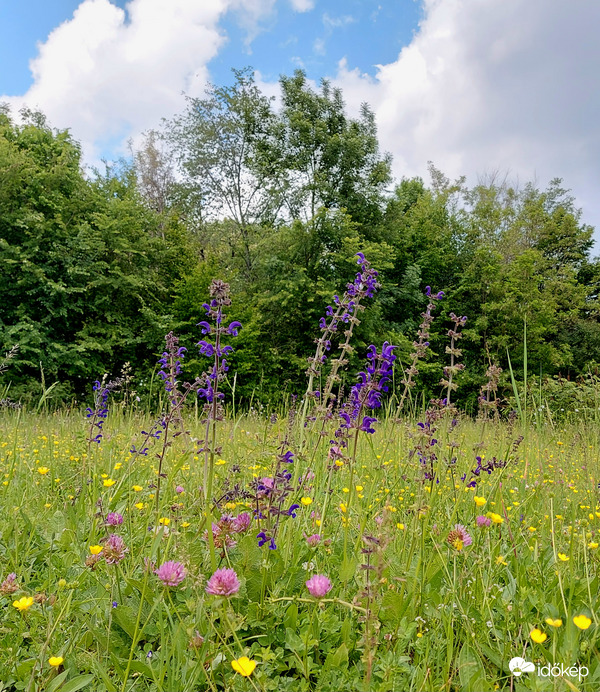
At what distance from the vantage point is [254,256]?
1980 cm

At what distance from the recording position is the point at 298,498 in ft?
6.09

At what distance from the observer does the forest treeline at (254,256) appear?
596 inches

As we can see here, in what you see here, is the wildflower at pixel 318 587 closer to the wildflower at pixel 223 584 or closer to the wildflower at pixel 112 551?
the wildflower at pixel 223 584

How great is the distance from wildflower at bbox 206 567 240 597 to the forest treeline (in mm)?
12100

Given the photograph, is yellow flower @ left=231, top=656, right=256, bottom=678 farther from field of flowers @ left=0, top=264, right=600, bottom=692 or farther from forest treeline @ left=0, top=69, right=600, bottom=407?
forest treeline @ left=0, top=69, right=600, bottom=407

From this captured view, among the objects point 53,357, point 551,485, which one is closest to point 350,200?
point 53,357

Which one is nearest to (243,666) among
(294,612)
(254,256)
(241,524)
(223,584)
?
(223,584)

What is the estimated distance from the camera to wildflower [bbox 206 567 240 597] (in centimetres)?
103

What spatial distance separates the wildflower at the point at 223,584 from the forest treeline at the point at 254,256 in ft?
39.7

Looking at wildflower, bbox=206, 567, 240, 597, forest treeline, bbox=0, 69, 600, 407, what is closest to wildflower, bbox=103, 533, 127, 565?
wildflower, bbox=206, 567, 240, 597

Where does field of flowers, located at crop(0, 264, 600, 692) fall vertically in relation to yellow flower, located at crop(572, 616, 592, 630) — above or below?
below

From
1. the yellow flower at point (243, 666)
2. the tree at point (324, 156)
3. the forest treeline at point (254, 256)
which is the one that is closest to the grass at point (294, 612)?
the yellow flower at point (243, 666)

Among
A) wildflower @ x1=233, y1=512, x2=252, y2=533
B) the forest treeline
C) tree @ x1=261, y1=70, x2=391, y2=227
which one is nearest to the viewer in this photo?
wildflower @ x1=233, y1=512, x2=252, y2=533

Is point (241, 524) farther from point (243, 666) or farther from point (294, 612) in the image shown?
point (243, 666)
